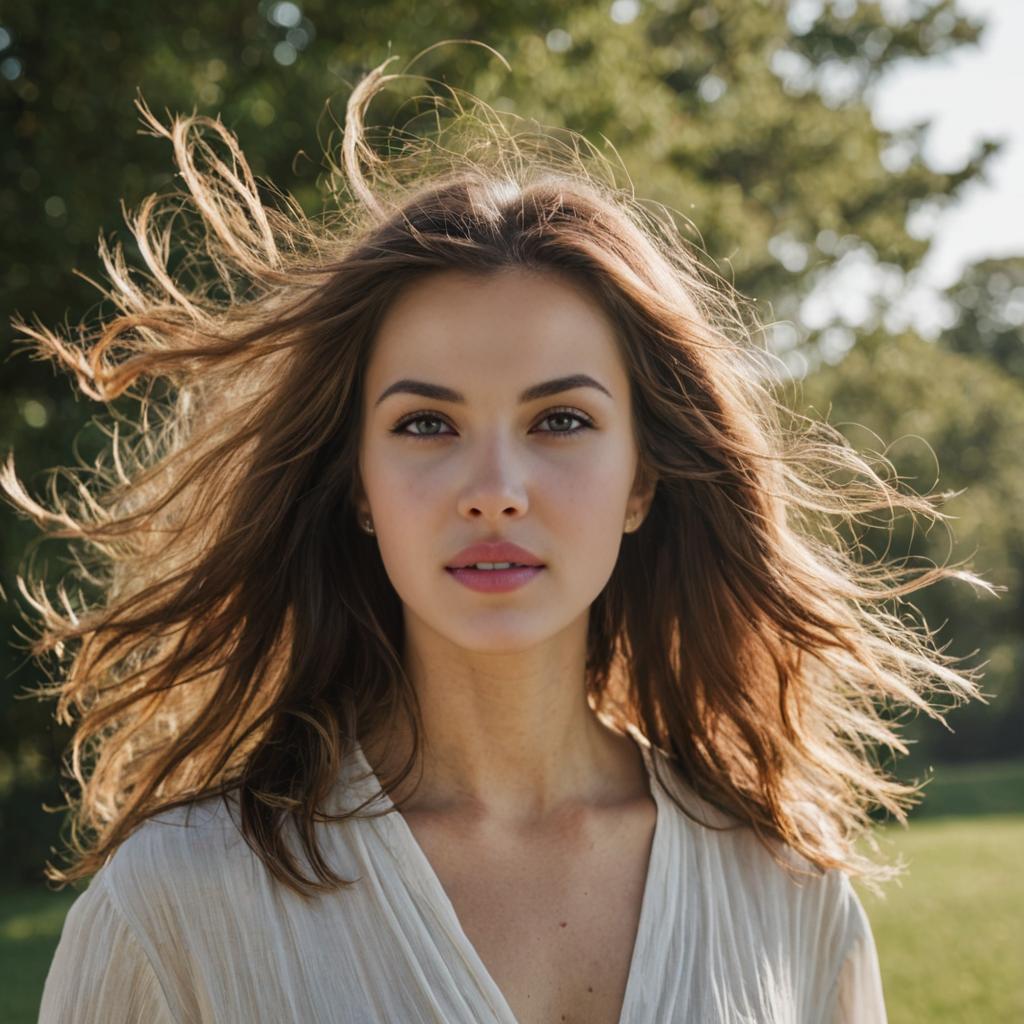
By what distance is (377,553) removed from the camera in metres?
3.05

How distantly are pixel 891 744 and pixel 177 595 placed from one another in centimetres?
158

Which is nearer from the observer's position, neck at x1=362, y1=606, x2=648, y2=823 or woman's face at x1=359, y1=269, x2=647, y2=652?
woman's face at x1=359, y1=269, x2=647, y2=652

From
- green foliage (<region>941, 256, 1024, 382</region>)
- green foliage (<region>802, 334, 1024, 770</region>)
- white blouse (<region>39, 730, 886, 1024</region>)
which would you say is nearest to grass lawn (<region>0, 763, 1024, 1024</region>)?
white blouse (<region>39, 730, 886, 1024</region>)

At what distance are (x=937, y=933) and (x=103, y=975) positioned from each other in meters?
9.63

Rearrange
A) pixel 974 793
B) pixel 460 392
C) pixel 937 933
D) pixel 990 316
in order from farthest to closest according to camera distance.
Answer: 1. pixel 990 316
2. pixel 974 793
3. pixel 937 933
4. pixel 460 392

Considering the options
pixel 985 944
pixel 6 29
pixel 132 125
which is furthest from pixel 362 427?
pixel 985 944

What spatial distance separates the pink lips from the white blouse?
0.47 m

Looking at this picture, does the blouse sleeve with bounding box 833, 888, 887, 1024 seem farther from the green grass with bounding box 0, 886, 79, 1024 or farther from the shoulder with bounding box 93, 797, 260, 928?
the green grass with bounding box 0, 886, 79, 1024

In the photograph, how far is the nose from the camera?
249 centimetres

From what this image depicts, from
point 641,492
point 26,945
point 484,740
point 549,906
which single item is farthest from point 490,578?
point 26,945

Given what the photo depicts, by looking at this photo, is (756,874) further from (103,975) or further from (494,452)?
(103,975)

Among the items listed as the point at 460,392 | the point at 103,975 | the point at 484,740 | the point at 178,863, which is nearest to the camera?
the point at 103,975

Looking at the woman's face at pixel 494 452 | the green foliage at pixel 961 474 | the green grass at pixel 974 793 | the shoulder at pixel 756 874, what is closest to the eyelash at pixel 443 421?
the woman's face at pixel 494 452

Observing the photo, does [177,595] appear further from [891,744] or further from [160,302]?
[891,744]
